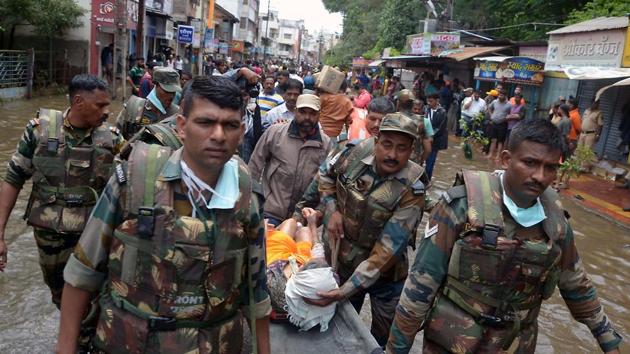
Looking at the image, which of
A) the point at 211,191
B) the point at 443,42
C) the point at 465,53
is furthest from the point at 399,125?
the point at 443,42

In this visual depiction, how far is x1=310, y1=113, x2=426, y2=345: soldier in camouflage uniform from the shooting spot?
329cm

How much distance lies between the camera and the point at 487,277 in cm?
235

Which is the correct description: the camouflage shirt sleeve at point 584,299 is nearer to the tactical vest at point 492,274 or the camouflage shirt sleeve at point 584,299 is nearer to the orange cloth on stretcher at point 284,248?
the tactical vest at point 492,274

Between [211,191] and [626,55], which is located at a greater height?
[626,55]

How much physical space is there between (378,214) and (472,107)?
1342 cm

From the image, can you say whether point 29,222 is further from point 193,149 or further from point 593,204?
point 593,204

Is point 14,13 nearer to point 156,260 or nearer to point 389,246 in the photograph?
point 389,246

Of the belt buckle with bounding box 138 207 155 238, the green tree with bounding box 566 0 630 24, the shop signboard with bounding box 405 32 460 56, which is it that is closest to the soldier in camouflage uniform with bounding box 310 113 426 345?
the belt buckle with bounding box 138 207 155 238

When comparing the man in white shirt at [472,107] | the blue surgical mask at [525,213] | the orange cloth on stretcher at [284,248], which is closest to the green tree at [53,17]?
the man in white shirt at [472,107]

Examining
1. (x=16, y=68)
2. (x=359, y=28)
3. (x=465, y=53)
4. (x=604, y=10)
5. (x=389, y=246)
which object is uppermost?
(x=359, y=28)

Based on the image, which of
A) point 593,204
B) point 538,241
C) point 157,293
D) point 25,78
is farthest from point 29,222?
point 25,78

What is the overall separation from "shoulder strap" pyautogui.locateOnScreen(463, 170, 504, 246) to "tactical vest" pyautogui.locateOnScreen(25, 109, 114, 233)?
2309 mm

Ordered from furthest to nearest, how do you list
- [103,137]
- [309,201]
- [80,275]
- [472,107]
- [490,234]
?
[472,107] < [309,201] < [103,137] < [490,234] < [80,275]

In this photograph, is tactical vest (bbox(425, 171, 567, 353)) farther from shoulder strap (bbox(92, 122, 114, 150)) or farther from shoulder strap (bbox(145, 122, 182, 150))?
shoulder strap (bbox(92, 122, 114, 150))
